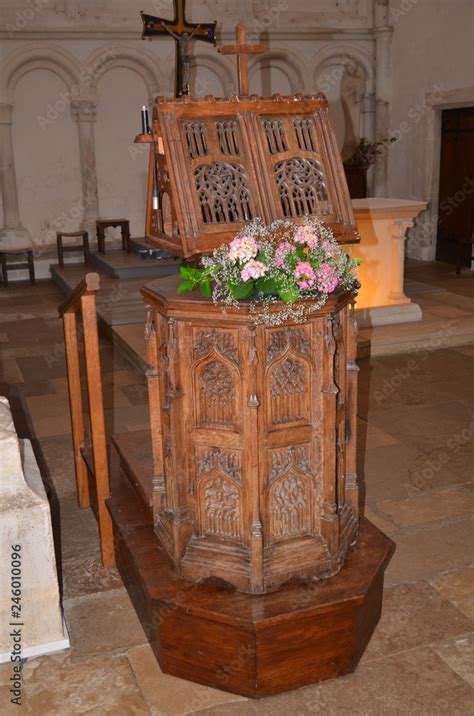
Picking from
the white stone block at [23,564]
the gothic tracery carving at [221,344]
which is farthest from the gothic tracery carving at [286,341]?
the white stone block at [23,564]

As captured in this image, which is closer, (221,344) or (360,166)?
(221,344)

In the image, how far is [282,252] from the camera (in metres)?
2.33

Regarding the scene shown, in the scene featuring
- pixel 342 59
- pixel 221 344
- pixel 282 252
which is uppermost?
pixel 342 59

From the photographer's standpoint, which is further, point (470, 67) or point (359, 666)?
point (470, 67)

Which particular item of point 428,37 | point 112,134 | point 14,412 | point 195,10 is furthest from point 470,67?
point 14,412

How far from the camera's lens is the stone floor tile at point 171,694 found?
2.46m

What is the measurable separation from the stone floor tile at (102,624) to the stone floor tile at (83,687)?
2.7 inches

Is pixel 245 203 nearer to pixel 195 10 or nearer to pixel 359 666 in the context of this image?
pixel 359 666

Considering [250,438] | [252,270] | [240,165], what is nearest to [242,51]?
[240,165]

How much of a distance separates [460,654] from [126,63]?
33.3 feet

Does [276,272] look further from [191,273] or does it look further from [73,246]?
[73,246]

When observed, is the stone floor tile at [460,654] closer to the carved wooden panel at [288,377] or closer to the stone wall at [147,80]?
the carved wooden panel at [288,377]

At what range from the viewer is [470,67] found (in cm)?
988

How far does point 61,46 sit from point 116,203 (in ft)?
7.55
